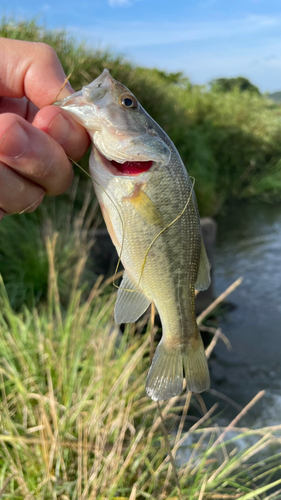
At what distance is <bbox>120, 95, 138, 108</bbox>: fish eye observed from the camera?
1.31 meters

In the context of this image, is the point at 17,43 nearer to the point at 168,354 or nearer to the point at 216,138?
the point at 168,354

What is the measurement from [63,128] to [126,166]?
10.7 inches

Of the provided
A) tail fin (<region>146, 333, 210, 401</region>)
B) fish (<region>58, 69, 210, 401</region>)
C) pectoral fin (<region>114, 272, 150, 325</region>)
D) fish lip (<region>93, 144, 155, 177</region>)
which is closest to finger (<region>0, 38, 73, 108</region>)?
fish (<region>58, 69, 210, 401</region>)

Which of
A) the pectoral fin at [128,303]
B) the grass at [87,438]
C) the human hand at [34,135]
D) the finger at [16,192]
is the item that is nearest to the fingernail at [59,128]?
the human hand at [34,135]

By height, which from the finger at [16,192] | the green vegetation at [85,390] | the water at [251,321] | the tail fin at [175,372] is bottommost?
the water at [251,321]

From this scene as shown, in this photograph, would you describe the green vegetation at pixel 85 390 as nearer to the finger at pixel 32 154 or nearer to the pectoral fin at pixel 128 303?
the pectoral fin at pixel 128 303

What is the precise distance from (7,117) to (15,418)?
7.78 ft

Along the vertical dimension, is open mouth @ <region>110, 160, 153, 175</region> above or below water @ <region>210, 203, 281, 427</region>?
above

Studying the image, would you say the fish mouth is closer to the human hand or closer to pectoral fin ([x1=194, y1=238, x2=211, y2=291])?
the human hand

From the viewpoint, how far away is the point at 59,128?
1.34 m

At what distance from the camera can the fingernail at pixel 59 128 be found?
132 cm

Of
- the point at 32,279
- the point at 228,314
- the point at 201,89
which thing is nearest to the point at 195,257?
the point at 32,279

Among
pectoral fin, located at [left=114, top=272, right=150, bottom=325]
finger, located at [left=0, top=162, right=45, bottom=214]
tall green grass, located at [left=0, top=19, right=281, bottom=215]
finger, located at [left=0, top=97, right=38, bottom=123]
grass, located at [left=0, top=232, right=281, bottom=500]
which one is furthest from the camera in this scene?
tall green grass, located at [left=0, top=19, right=281, bottom=215]

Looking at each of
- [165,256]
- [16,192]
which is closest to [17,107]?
[16,192]
